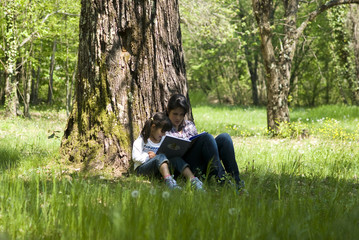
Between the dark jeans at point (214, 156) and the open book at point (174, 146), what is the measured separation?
122mm

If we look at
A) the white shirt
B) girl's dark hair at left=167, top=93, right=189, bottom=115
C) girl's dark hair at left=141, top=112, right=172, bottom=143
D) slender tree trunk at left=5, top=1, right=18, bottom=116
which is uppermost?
slender tree trunk at left=5, top=1, right=18, bottom=116

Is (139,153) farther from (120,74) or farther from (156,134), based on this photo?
(120,74)

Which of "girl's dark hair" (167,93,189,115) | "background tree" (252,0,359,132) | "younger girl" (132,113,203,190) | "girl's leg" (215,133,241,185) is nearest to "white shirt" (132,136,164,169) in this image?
"younger girl" (132,113,203,190)

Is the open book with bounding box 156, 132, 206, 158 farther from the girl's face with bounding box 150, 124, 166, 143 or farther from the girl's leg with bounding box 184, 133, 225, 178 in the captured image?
the girl's face with bounding box 150, 124, 166, 143

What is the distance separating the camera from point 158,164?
4.63m

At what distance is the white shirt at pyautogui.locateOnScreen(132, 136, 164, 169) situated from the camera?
194 inches

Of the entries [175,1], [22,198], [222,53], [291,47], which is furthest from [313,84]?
[22,198]

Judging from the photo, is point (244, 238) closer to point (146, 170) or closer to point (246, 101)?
point (146, 170)

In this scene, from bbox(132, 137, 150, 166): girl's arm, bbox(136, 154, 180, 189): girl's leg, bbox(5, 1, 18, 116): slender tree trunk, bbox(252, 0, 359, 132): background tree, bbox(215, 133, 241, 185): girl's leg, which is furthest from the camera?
bbox(5, 1, 18, 116): slender tree trunk

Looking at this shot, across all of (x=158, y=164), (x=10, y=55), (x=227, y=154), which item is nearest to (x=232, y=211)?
(x=158, y=164)

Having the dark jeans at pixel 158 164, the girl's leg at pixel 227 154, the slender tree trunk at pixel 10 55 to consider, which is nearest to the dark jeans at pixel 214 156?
the girl's leg at pixel 227 154

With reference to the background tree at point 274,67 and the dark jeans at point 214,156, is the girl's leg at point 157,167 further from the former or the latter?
the background tree at point 274,67

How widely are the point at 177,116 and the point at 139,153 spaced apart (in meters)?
0.66

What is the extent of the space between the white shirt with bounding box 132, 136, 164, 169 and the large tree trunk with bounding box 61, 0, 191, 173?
0.23 metres
